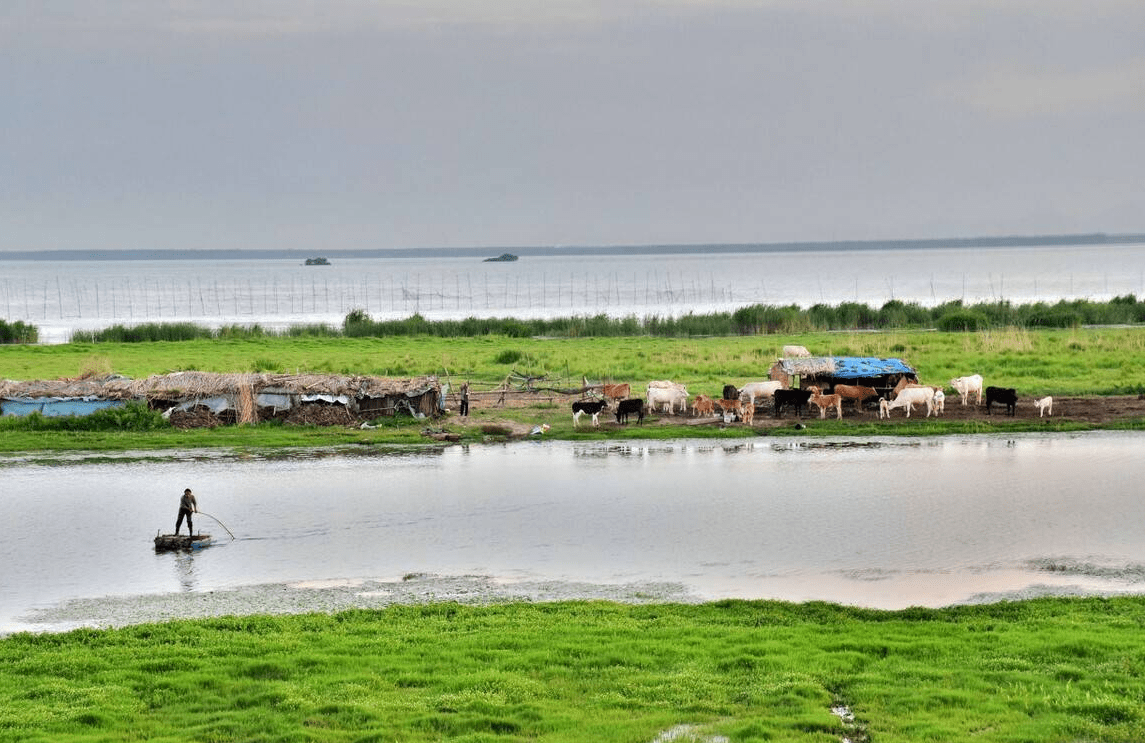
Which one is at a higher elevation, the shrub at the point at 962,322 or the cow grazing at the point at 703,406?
the shrub at the point at 962,322

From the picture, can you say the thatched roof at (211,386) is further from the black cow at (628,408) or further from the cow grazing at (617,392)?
the black cow at (628,408)

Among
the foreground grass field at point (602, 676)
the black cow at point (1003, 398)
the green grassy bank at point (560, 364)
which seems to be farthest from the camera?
the black cow at point (1003, 398)

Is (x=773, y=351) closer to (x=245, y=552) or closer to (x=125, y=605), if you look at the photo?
(x=245, y=552)

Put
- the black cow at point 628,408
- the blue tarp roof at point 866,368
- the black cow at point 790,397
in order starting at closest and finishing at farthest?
the black cow at point 628,408, the black cow at point 790,397, the blue tarp roof at point 866,368

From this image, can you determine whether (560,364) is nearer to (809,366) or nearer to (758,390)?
(758,390)

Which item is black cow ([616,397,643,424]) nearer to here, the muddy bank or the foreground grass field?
the muddy bank

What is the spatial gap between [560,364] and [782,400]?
51.6ft

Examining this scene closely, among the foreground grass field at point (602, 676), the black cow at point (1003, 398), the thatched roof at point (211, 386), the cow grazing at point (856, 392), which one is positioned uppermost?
the thatched roof at point (211, 386)

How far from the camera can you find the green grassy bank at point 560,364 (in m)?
39.7

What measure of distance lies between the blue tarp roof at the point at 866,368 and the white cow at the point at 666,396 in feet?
17.9

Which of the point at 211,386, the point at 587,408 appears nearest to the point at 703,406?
the point at 587,408

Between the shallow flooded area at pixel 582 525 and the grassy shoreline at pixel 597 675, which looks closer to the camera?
the grassy shoreline at pixel 597 675

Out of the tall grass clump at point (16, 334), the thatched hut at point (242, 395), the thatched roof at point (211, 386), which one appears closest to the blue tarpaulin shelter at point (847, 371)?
the thatched roof at point (211, 386)

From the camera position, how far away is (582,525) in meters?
27.1
